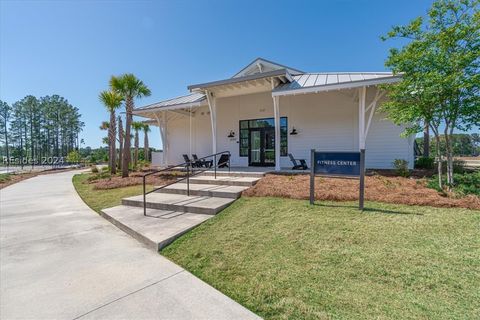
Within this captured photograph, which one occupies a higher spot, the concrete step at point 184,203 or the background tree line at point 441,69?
the background tree line at point 441,69

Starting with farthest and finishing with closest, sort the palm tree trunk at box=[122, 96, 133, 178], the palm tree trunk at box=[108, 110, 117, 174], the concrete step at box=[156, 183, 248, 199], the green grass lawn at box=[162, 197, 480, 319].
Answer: the palm tree trunk at box=[108, 110, 117, 174], the palm tree trunk at box=[122, 96, 133, 178], the concrete step at box=[156, 183, 248, 199], the green grass lawn at box=[162, 197, 480, 319]

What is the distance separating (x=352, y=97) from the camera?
1022 cm

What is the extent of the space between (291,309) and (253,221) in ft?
7.58

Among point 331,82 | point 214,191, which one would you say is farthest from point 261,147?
point 214,191

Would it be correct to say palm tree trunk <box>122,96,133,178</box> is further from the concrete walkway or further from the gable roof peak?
the concrete walkway

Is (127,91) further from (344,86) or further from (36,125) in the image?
(36,125)

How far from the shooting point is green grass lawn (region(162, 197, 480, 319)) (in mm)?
2295

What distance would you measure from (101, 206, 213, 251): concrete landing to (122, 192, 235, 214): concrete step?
141 mm

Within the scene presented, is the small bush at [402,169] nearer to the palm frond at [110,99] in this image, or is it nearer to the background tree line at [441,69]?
the background tree line at [441,69]

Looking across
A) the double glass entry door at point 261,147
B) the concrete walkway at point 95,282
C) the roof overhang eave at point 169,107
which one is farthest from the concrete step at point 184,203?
the double glass entry door at point 261,147

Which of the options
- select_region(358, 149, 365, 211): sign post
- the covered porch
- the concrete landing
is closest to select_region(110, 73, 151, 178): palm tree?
the covered porch

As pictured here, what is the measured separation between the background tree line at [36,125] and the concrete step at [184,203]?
6530cm

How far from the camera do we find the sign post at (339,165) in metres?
4.90

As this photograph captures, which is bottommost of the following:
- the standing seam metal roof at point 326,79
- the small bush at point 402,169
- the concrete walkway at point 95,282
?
the concrete walkway at point 95,282
